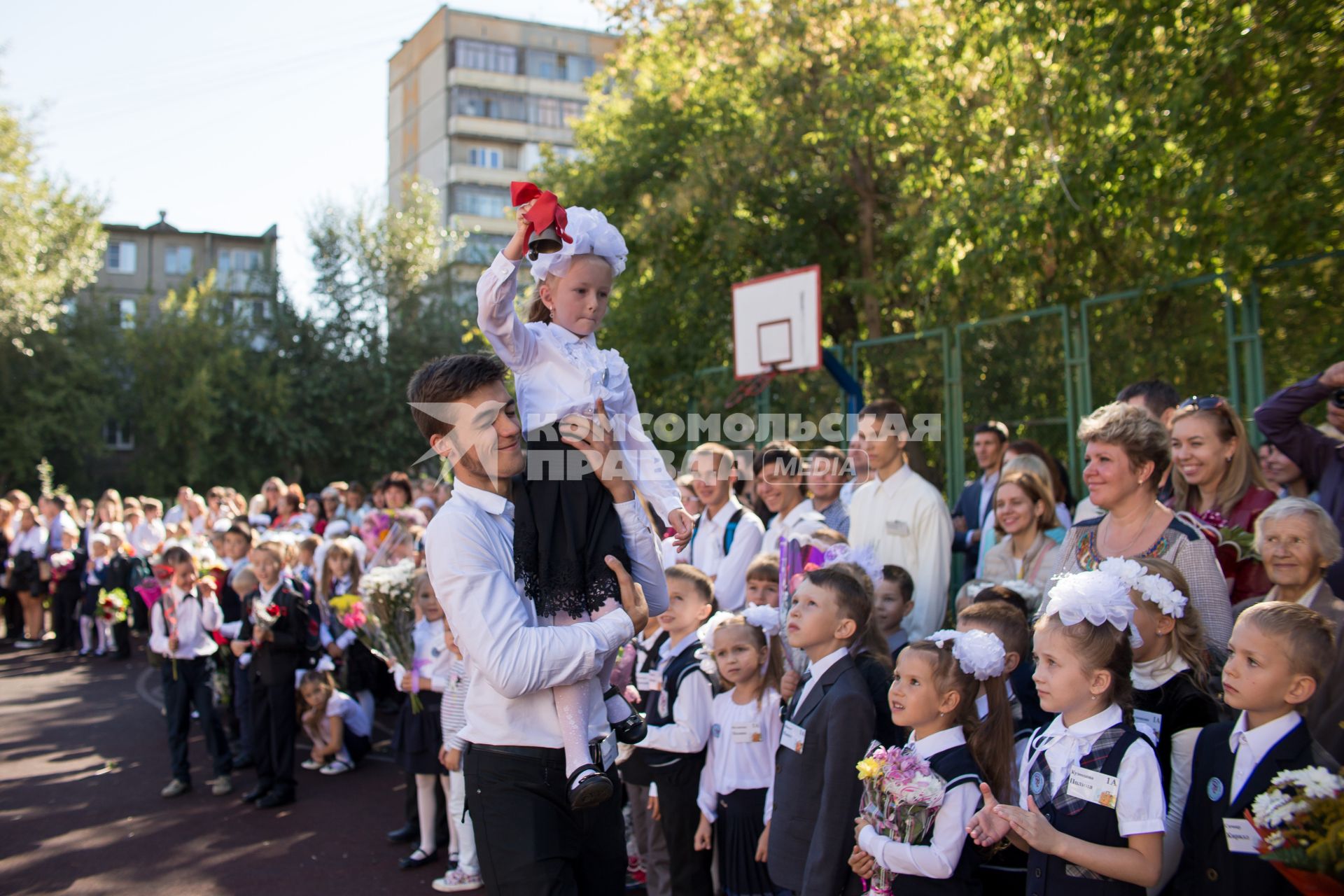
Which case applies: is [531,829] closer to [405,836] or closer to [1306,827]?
[1306,827]

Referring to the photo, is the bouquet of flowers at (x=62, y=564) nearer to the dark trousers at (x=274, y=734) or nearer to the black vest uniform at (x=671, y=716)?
the dark trousers at (x=274, y=734)

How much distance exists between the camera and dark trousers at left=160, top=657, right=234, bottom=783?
7762 millimetres

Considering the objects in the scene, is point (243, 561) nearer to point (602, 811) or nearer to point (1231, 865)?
point (602, 811)

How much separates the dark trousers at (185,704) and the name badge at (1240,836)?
23.4 ft

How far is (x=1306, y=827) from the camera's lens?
255cm

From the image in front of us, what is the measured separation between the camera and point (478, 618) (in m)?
2.38

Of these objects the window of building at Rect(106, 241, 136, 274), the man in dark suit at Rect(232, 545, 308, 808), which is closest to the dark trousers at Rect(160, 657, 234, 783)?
the man in dark suit at Rect(232, 545, 308, 808)

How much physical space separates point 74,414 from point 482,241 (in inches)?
736

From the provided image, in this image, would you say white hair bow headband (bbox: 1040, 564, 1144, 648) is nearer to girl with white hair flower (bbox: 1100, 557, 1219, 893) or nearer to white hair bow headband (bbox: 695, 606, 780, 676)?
girl with white hair flower (bbox: 1100, 557, 1219, 893)

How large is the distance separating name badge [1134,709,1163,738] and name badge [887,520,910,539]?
2370 mm

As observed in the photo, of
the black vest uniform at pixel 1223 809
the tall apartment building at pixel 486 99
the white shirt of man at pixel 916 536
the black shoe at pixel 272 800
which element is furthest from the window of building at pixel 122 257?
the black vest uniform at pixel 1223 809

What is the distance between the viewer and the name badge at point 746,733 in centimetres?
478

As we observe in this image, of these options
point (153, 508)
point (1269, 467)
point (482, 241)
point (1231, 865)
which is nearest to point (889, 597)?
point (1269, 467)

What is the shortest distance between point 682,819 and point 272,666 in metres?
3.72
